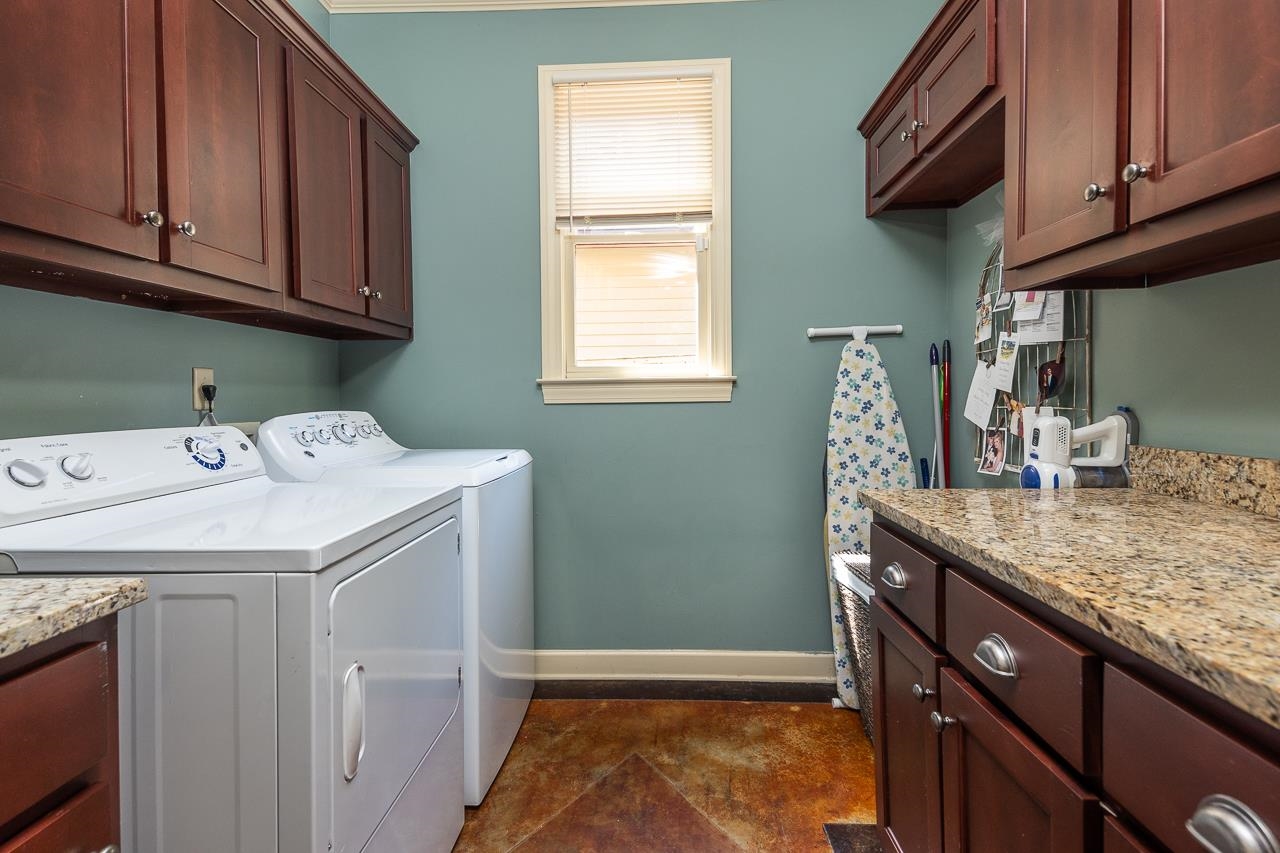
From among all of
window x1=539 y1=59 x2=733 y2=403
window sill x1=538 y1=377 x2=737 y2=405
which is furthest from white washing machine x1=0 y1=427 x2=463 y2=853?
window x1=539 y1=59 x2=733 y2=403

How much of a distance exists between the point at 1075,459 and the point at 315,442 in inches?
81.1

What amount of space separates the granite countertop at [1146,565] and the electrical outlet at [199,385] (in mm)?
1754

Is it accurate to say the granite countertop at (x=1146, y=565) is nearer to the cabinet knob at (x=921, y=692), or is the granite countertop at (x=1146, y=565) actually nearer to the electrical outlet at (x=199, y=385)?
the cabinet knob at (x=921, y=692)

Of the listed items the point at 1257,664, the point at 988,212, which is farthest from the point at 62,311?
the point at 988,212

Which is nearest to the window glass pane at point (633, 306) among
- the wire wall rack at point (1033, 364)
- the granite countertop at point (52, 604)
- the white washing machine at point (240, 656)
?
the wire wall rack at point (1033, 364)

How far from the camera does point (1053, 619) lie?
2.37 ft

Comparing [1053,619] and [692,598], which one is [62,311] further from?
[692,598]

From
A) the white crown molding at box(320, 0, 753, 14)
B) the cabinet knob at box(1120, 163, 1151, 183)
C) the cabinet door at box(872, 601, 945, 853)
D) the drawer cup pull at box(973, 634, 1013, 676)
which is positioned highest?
the white crown molding at box(320, 0, 753, 14)

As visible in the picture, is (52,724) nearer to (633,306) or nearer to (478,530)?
(478,530)

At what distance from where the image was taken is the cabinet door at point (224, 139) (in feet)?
3.88

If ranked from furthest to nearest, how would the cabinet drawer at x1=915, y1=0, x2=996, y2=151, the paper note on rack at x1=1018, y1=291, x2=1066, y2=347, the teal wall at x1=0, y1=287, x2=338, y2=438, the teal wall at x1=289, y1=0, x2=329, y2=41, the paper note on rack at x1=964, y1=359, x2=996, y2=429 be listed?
the teal wall at x1=289, y1=0, x2=329, y2=41 < the paper note on rack at x1=964, y1=359, x2=996, y2=429 < the paper note on rack at x1=1018, y1=291, x2=1066, y2=347 < the cabinet drawer at x1=915, y1=0, x2=996, y2=151 < the teal wall at x1=0, y1=287, x2=338, y2=438

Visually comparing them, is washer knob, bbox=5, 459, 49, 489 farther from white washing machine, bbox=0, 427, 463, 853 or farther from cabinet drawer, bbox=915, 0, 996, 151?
cabinet drawer, bbox=915, 0, 996, 151

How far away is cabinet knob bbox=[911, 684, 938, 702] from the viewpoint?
1.02 metres

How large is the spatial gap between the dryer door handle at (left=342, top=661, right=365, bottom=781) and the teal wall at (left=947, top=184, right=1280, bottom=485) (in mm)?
1668
